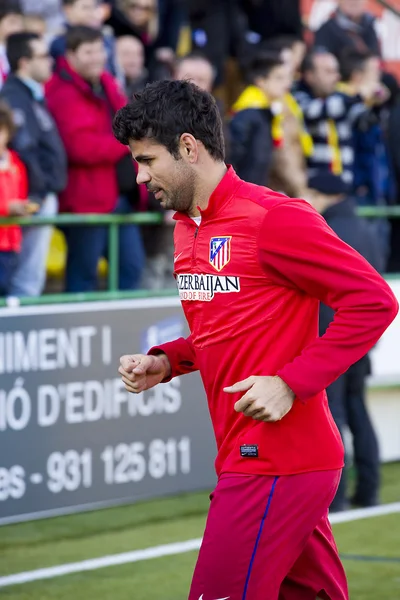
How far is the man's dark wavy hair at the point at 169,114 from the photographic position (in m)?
3.65

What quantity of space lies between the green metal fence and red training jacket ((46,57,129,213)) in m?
0.32

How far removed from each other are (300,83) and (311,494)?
7.51 meters

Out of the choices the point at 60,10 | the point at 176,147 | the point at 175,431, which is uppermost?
the point at 60,10

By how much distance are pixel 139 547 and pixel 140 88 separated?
303 cm

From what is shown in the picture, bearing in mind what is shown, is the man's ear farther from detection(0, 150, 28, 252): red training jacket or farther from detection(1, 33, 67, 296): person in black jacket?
detection(1, 33, 67, 296): person in black jacket

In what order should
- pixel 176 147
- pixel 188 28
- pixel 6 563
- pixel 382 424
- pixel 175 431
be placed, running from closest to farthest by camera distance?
pixel 176 147 → pixel 6 563 → pixel 175 431 → pixel 382 424 → pixel 188 28

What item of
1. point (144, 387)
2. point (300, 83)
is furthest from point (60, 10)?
point (144, 387)

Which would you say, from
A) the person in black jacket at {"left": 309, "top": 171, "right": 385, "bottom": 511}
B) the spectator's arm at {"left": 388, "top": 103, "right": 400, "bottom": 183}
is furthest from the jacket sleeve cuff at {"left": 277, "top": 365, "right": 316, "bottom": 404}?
the spectator's arm at {"left": 388, "top": 103, "right": 400, "bottom": 183}

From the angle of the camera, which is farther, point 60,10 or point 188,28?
point 188,28

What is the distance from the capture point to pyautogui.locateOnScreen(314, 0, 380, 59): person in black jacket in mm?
11914

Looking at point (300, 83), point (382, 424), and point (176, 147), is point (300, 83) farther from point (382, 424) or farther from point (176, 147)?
point (176, 147)

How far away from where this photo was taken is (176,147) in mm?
3680

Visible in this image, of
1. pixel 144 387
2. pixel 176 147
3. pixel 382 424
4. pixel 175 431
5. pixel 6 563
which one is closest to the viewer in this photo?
pixel 176 147

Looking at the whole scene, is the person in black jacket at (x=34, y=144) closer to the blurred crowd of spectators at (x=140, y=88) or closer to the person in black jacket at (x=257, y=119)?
the blurred crowd of spectators at (x=140, y=88)
